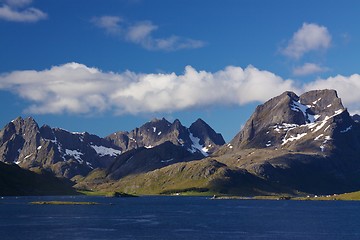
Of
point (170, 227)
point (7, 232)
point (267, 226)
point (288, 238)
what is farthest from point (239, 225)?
point (7, 232)

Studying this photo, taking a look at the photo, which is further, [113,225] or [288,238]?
[113,225]

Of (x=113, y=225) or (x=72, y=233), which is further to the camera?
(x=113, y=225)

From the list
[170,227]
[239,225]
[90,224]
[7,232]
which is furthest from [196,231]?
[7,232]

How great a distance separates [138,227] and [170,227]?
10.8 metres

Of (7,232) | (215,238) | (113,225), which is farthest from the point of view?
(113,225)

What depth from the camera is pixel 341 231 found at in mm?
175375

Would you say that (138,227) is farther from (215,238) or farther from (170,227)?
(215,238)

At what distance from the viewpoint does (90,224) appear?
191 m

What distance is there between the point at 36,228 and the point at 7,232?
13.0 meters

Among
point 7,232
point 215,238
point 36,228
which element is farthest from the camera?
point 36,228

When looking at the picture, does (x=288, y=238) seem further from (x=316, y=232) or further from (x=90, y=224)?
(x=90, y=224)

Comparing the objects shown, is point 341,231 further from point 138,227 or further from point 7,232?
point 7,232

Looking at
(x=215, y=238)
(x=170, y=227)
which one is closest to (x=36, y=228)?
(x=170, y=227)

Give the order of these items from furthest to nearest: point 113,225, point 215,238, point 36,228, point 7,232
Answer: point 113,225
point 36,228
point 7,232
point 215,238
